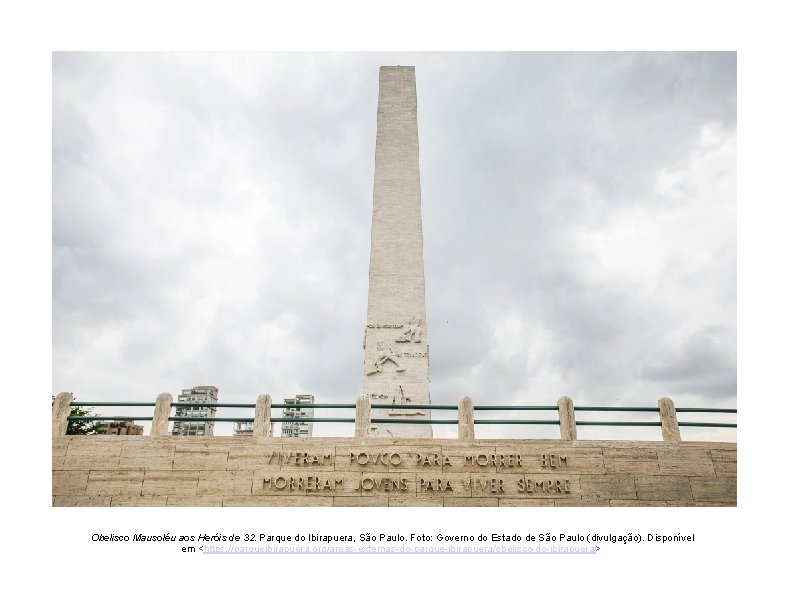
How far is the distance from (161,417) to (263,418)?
242cm

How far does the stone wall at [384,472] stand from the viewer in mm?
11062

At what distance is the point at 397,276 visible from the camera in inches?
759

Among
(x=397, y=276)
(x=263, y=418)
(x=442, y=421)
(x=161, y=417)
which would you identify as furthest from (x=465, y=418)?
(x=397, y=276)

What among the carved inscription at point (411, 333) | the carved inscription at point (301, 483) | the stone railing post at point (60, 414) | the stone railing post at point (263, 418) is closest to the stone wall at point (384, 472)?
the carved inscription at point (301, 483)

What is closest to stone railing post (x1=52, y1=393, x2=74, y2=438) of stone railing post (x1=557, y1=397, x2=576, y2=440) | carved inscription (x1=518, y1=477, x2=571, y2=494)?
carved inscription (x1=518, y1=477, x2=571, y2=494)

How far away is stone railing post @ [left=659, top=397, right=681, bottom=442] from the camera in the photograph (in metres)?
12.0

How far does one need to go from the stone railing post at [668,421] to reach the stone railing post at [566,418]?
2.19m

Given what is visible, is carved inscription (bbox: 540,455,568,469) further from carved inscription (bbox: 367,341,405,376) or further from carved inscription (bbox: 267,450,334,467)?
carved inscription (bbox: 367,341,405,376)

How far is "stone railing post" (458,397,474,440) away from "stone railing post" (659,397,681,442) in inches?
181

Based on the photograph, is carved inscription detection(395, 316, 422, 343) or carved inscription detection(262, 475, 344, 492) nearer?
carved inscription detection(262, 475, 344, 492)

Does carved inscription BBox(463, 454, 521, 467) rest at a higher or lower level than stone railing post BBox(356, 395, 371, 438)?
lower

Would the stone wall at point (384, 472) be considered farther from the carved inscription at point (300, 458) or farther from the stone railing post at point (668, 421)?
the stone railing post at point (668, 421)

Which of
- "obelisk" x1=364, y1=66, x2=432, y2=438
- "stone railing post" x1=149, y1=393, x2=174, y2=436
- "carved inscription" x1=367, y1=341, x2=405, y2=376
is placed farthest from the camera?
"carved inscription" x1=367, y1=341, x2=405, y2=376

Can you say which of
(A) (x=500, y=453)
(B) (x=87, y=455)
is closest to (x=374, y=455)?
(A) (x=500, y=453)
